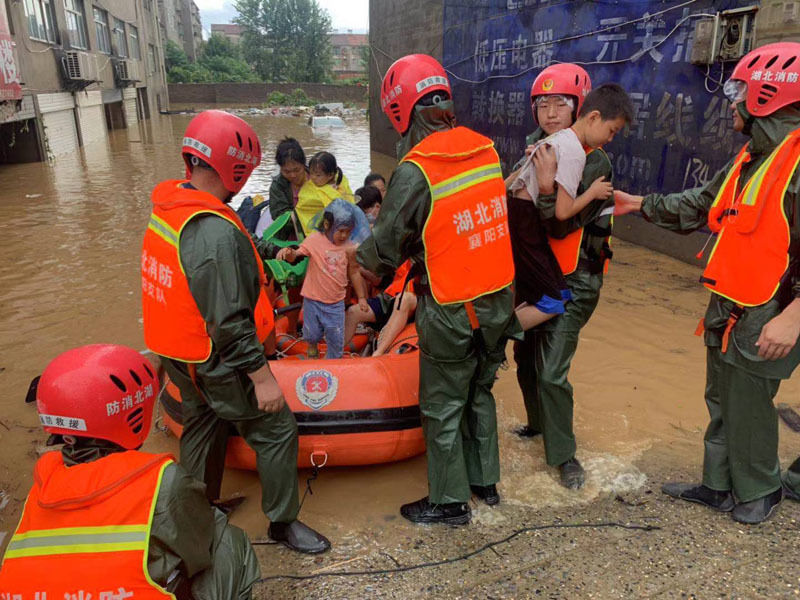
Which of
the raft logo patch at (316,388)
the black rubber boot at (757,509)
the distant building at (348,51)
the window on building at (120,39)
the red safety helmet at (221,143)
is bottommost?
the black rubber boot at (757,509)

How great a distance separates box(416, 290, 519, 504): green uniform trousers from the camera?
244 cm

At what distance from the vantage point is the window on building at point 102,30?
22691 mm

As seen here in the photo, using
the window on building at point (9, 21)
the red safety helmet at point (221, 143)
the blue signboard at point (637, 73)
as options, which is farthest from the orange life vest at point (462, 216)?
the window on building at point (9, 21)

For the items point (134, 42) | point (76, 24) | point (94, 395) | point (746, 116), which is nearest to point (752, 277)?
point (746, 116)

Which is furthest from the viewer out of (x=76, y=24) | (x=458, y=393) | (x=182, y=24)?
(x=182, y=24)

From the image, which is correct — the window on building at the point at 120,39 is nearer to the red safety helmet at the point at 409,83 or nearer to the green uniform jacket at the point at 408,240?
the red safety helmet at the point at 409,83

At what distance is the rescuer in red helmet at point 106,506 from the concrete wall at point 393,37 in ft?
42.0

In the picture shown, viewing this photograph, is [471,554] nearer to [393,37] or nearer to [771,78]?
[771,78]

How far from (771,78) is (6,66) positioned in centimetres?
1475

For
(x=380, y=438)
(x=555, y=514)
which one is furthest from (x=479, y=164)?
(x=555, y=514)

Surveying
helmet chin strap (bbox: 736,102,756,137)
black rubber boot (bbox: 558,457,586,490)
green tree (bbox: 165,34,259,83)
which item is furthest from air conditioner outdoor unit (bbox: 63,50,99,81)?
green tree (bbox: 165,34,259,83)

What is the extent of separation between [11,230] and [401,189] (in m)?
A: 9.04

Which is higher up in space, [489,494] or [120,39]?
[120,39]

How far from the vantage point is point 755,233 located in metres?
2.28
